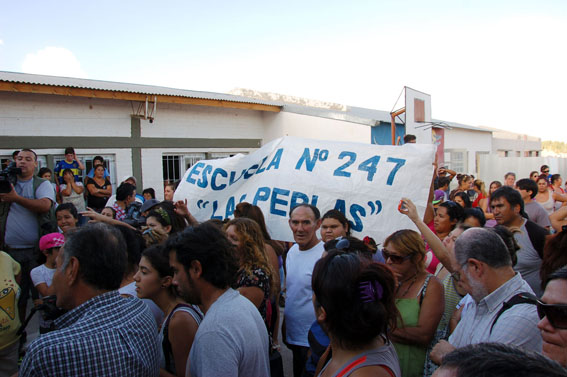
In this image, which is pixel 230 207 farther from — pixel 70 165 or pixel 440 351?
pixel 70 165

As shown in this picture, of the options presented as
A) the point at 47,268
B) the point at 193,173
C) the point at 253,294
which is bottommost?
the point at 47,268

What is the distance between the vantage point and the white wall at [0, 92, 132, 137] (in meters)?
9.77

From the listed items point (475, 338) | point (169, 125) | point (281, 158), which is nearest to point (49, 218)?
point (281, 158)

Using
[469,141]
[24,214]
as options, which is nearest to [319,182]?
[24,214]

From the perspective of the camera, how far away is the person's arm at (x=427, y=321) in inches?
103

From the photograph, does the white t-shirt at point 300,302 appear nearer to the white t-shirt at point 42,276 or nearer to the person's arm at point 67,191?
the white t-shirt at point 42,276

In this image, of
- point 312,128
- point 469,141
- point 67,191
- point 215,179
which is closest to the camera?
point 215,179

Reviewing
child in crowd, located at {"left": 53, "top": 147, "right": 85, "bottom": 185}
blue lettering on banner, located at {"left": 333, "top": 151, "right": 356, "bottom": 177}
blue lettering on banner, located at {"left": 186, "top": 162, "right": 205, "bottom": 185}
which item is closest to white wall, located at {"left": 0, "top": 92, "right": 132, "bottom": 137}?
child in crowd, located at {"left": 53, "top": 147, "right": 85, "bottom": 185}

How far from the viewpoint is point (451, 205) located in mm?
4492

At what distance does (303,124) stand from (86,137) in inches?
286

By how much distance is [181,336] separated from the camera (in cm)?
229

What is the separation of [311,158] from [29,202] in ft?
11.4

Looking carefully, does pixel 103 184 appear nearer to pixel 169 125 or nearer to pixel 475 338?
pixel 169 125

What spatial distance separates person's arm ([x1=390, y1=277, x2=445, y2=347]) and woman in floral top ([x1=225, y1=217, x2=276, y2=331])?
96 cm
